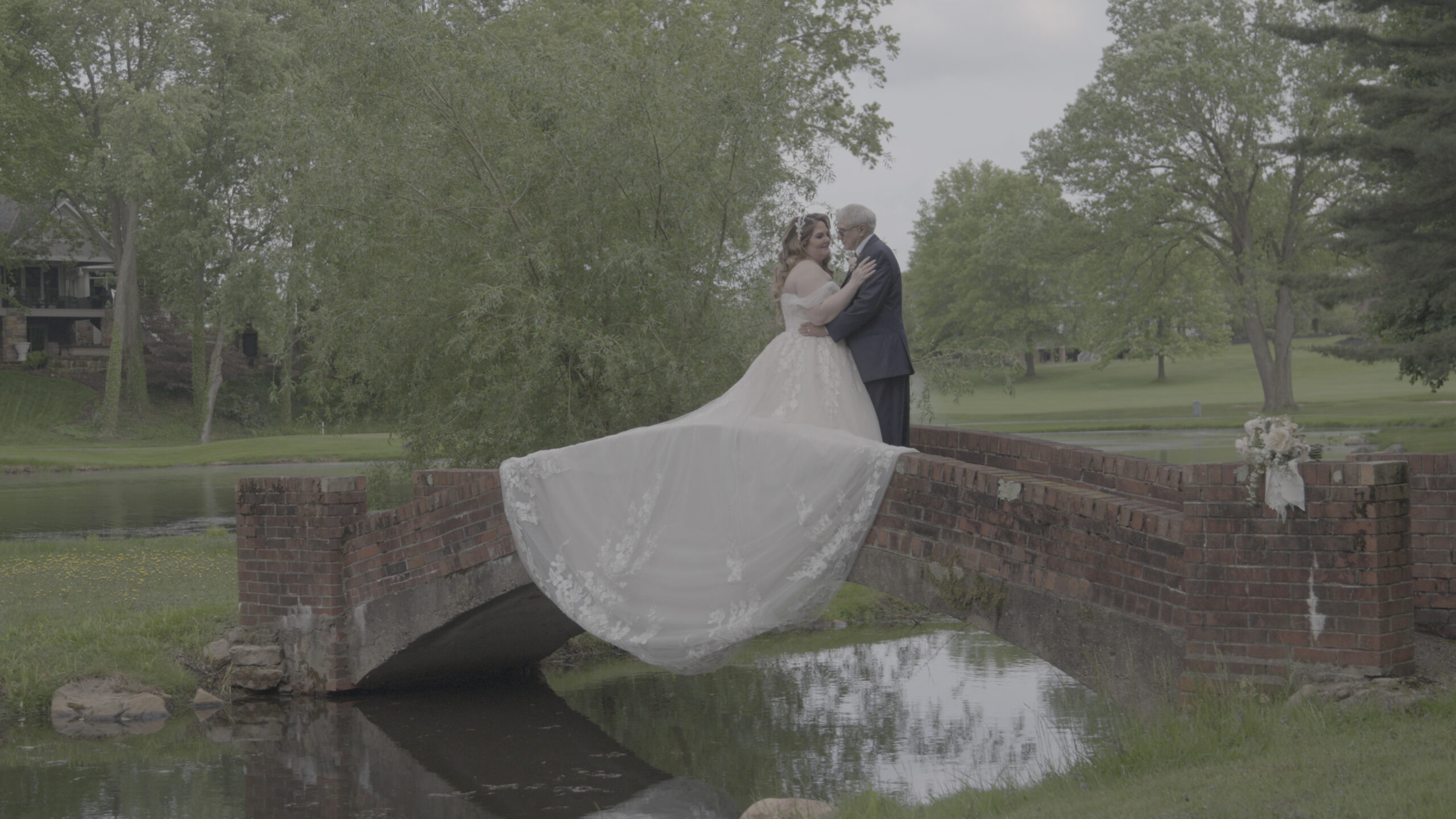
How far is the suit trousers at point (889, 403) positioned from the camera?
8039mm

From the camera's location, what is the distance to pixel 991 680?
33.5 feet

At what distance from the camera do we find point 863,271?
7.79 metres

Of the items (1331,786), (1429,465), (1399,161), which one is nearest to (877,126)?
(1399,161)

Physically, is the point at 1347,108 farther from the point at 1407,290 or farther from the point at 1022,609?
the point at 1022,609

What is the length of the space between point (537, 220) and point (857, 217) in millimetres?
5402

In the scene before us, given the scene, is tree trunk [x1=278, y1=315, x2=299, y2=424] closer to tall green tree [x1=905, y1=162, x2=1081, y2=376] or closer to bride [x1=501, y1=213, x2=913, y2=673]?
bride [x1=501, y1=213, x2=913, y2=673]

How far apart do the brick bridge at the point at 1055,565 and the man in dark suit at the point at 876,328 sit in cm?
76

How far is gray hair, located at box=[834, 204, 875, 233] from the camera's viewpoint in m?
8.03

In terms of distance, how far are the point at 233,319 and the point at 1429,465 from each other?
37430 mm

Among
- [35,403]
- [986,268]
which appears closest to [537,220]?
[35,403]

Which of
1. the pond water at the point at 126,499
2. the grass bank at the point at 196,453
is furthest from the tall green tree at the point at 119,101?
the pond water at the point at 126,499

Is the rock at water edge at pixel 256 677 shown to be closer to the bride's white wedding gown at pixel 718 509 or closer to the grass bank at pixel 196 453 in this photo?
the bride's white wedding gown at pixel 718 509

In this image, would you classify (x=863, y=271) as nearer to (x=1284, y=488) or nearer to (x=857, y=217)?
(x=857, y=217)

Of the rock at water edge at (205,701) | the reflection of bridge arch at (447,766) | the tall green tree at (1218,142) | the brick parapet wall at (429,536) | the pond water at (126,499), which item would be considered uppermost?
the tall green tree at (1218,142)
